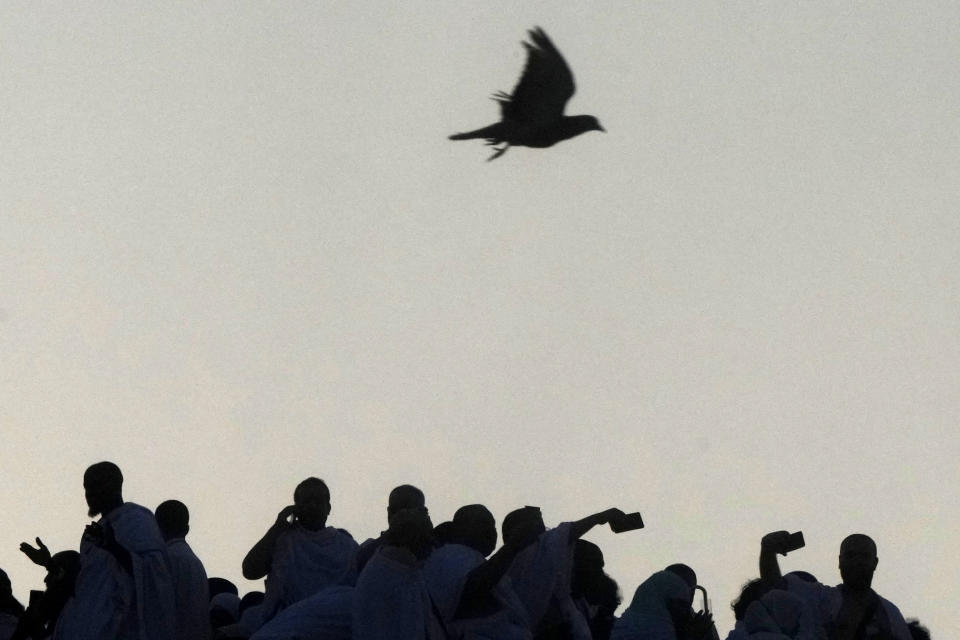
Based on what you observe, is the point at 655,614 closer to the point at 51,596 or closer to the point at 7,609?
the point at 51,596

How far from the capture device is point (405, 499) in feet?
46.6

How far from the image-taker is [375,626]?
13188mm

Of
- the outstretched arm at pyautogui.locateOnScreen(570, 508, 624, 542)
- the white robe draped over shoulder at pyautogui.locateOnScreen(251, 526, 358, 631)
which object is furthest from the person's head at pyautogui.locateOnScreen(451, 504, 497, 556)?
the white robe draped over shoulder at pyautogui.locateOnScreen(251, 526, 358, 631)

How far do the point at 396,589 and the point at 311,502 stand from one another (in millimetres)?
1907

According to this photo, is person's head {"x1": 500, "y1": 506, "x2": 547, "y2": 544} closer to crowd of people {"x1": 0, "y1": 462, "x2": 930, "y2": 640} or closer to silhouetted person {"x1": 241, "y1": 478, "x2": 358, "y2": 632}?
crowd of people {"x1": 0, "y1": 462, "x2": 930, "y2": 640}

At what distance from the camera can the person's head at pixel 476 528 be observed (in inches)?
554

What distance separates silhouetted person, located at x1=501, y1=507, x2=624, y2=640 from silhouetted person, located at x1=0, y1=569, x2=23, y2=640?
3675 millimetres

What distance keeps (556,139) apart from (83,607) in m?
6.63

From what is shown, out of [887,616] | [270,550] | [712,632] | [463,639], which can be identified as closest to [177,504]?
[270,550]

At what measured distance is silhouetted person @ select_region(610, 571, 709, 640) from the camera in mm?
15250

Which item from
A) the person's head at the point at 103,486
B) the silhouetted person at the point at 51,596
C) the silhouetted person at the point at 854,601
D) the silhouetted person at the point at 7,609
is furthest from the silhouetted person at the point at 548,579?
the silhouetted person at the point at 7,609

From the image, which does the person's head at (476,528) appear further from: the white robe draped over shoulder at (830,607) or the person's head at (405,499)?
the white robe draped over shoulder at (830,607)

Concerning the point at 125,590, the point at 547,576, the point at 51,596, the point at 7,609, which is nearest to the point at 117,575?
the point at 125,590

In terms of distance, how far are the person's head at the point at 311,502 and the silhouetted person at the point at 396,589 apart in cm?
170
